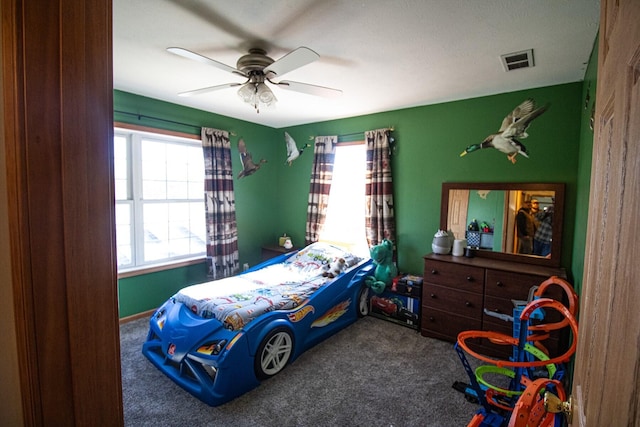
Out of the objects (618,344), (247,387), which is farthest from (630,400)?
(247,387)

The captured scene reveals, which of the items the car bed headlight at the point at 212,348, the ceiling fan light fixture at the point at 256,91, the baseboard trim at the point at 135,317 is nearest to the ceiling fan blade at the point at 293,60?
the ceiling fan light fixture at the point at 256,91

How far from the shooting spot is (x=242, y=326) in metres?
2.10

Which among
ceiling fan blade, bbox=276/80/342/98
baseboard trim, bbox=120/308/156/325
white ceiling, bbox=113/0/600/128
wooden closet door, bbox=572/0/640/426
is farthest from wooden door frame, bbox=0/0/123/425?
baseboard trim, bbox=120/308/156/325

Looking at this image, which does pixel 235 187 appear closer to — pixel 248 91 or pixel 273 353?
pixel 248 91

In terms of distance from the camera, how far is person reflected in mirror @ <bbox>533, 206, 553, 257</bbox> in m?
2.61

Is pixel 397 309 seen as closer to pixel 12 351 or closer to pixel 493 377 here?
pixel 493 377

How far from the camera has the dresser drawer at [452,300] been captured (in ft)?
8.56

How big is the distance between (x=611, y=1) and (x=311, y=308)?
2.44 metres

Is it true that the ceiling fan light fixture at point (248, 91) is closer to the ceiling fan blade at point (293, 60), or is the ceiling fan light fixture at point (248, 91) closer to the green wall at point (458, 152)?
the ceiling fan blade at point (293, 60)

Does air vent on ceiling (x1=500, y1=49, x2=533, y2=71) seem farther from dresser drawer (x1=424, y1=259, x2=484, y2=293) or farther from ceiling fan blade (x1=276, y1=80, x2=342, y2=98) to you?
dresser drawer (x1=424, y1=259, x2=484, y2=293)

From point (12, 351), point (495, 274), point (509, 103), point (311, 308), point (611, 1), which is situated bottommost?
point (311, 308)

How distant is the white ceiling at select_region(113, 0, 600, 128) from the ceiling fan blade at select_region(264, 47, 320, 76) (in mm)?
191

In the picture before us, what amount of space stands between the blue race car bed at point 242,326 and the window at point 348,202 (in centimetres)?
85

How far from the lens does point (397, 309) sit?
3.16 metres
